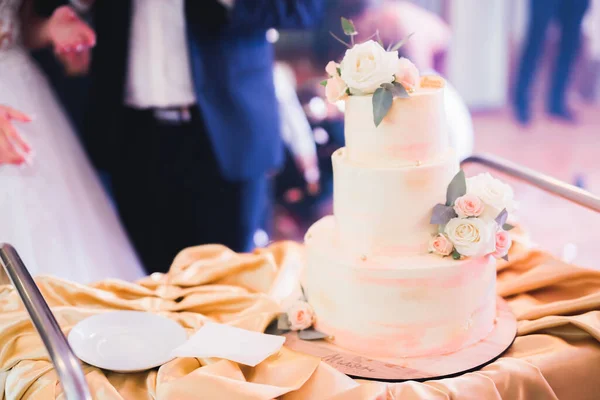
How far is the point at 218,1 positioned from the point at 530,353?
1646mm

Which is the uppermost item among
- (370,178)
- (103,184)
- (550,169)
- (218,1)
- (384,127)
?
(218,1)

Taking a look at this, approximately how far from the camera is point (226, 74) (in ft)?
8.40

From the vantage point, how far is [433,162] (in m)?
1.52

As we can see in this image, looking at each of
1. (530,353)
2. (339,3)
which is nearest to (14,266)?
(530,353)

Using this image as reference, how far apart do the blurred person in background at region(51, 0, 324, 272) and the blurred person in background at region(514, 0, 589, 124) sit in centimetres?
222

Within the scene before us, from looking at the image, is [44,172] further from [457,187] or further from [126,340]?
[457,187]

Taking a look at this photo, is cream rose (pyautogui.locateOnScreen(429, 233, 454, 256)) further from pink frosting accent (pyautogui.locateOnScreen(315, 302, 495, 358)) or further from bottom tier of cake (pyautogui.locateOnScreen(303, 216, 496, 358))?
pink frosting accent (pyautogui.locateOnScreen(315, 302, 495, 358))

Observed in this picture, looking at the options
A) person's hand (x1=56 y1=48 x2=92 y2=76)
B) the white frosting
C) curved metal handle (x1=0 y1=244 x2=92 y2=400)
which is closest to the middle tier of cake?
the white frosting

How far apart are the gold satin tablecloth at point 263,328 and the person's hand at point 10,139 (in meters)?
0.67

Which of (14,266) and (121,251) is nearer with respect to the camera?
(14,266)

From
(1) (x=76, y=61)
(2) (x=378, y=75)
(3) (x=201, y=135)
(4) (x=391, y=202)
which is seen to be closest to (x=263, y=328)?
(4) (x=391, y=202)

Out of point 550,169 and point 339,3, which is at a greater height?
point 339,3

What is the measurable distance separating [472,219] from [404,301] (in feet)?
0.77

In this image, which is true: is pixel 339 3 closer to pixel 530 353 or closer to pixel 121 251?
pixel 121 251
